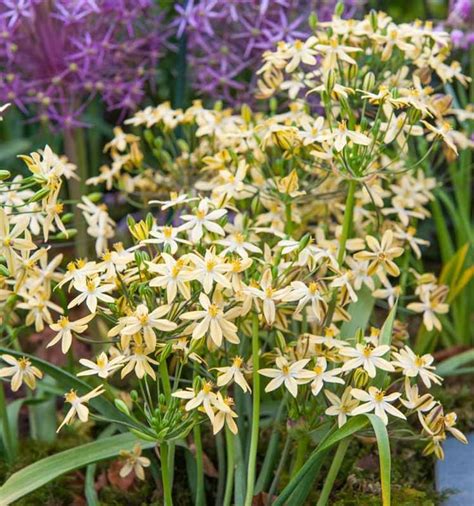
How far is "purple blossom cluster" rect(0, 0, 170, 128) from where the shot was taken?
209 centimetres

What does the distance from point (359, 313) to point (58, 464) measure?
23.6 inches

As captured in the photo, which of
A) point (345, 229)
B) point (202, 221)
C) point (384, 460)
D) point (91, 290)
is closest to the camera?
point (384, 460)

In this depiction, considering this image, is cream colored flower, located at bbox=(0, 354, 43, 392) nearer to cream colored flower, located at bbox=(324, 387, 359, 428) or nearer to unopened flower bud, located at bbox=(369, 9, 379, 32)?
cream colored flower, located at bbox=(324, 387, 359, 428)

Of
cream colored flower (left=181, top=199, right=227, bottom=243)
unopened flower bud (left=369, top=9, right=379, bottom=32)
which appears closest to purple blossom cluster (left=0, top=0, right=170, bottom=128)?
unopened flower bud (left=369, top=9, right=379, bottom=32)

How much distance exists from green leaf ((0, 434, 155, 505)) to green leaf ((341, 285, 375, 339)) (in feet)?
1.34

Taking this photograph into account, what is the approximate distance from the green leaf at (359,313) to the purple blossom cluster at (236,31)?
75 centimetres

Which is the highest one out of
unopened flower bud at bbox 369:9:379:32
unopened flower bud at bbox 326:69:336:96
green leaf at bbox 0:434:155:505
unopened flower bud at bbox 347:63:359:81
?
unopened flower bud at bbox 369:9:379:32

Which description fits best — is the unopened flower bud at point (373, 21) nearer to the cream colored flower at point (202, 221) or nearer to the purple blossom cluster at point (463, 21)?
the cream colored flower at point (202, 221)

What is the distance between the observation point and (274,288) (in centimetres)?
134

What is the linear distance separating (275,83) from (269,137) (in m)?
0.25

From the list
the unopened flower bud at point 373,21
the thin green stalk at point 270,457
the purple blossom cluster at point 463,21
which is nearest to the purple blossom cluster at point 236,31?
the purple blossom cluster at point 463,21

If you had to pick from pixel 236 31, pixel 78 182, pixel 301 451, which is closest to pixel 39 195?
pixel 301 451

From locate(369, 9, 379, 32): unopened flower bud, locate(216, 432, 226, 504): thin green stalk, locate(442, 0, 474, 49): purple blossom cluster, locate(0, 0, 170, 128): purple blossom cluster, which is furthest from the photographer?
locate(442, 0, 474, 49): purple blossom cluster

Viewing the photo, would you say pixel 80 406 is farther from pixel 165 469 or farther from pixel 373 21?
pixel 373 21
